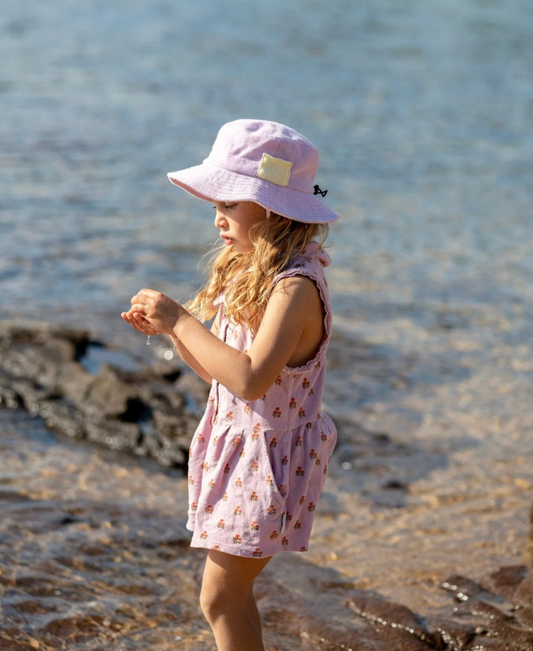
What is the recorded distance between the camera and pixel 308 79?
54.5 feet

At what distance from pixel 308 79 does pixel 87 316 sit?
1084 centimetres

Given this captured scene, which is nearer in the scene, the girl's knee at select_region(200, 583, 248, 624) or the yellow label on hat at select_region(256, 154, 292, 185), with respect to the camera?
the yellow label on hat at select_region(256, 154, 292, 185)

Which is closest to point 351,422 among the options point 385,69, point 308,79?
point 308,79

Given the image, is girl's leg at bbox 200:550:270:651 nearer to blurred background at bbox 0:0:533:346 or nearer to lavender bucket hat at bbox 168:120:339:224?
lavender bucket hat at bbox 168:120:339:224

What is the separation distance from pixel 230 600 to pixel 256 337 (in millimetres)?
768

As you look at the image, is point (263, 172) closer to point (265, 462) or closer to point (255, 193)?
point (255, 193)

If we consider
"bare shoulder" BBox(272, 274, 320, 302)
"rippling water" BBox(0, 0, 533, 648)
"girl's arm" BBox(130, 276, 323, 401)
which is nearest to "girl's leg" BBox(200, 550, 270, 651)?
"girl's arm" BBox(130, 276, 323, 401)

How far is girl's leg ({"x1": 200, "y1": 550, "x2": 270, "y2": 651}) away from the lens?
8.43 feet

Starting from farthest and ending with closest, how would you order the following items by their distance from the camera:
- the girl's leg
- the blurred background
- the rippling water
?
the blurred background
the rippling water
the girl's leg

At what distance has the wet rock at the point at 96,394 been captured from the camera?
517 centimetres

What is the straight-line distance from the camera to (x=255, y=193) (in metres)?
2.43

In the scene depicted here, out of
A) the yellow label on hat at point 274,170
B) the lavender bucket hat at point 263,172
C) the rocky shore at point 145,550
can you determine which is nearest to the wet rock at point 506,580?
the rocky shore at point 145,550

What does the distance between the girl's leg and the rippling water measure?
132cm

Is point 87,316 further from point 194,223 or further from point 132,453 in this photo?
point 194,223
